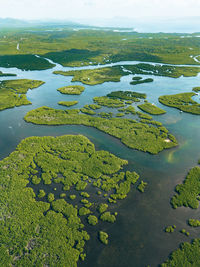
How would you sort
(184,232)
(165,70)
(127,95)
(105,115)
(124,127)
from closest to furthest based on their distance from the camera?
(184,232)
(124,127)
(105,115)
(127,95)
(165,70)

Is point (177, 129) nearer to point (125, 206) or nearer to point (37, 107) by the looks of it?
point (125, 206)

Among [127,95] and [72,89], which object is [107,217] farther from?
[72,89]

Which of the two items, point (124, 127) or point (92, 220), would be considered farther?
point (124, 127)

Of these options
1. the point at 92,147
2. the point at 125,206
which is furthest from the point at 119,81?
the point at 125,206

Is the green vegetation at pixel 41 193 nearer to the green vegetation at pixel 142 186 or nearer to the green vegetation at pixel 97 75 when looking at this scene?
the green vegetation at pixel 142 186

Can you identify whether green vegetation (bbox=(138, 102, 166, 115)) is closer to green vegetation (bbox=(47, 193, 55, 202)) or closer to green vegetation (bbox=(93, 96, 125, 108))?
green vegetation (bbox=(93, 96, 125, 108))

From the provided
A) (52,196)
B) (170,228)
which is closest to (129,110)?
(52,196)

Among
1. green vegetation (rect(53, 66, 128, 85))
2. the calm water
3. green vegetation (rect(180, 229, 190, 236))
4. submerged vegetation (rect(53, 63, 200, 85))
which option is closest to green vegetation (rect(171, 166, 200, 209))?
the calm water
